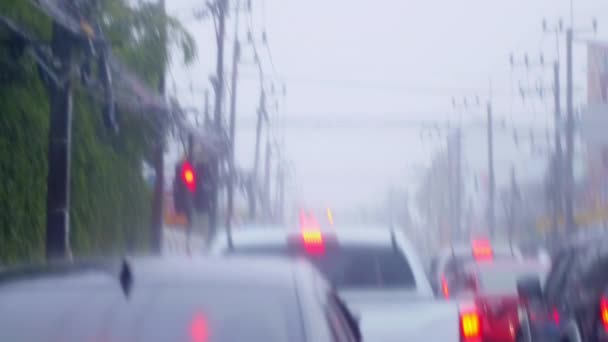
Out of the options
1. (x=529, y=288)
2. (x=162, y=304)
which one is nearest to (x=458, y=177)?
(x=529, y=288)

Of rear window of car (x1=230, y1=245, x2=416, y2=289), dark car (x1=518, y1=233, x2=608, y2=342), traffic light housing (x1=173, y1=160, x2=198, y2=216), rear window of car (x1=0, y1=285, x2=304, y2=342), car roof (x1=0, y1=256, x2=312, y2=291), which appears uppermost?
traffic light housing (x1=173, y1=160, x2=198, y2=216)

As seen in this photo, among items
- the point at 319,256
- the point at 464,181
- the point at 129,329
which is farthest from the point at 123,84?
the point at 464,181

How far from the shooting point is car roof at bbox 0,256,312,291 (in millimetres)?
4961

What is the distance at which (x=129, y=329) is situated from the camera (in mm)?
4566

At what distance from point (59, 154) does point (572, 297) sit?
648 cm

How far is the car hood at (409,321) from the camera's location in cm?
636

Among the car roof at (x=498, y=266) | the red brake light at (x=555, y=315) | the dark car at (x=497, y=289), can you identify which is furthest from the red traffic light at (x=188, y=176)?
the red brake light at (x=555, y=315)

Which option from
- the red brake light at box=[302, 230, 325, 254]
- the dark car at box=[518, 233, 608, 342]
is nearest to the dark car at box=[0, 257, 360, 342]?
the red brake light at box=[302, 230, 325, 254]

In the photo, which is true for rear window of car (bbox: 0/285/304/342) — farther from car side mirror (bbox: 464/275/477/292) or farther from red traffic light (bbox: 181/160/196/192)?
red traffic light (bbox: 181/160/196/192)

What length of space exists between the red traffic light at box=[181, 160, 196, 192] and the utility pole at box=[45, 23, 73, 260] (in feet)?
25.7

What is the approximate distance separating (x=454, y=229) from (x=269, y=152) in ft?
63.6

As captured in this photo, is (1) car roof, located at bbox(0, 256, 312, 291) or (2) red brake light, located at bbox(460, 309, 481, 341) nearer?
(1) car roof, located at bbox(0, 256, 312, 291)

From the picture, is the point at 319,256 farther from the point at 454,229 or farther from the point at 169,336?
the point at 454,229

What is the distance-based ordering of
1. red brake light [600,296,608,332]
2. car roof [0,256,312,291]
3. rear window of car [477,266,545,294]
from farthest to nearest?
rear window of car [477,266,545,294], red brake light [600,296,608,332], car roof [0,256,312,291]
